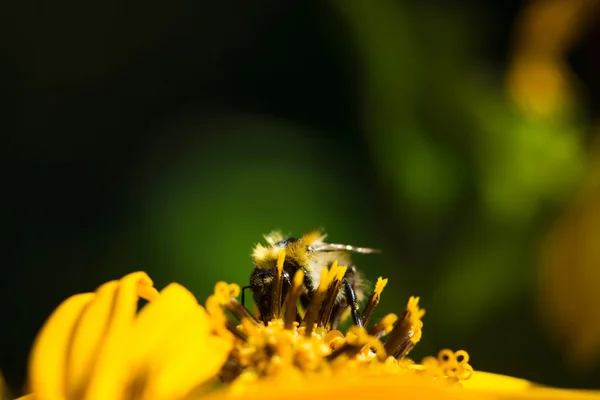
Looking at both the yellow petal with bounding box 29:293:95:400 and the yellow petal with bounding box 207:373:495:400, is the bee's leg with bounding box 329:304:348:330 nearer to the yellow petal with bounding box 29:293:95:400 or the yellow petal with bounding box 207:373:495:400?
the yellow petal with bounding box 29:293:95:400

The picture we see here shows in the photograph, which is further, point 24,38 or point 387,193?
point 24,38

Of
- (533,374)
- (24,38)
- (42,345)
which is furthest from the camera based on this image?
(24,38)

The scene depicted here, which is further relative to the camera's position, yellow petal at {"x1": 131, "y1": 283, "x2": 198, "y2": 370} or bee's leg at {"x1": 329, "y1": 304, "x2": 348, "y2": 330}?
bee's leg at {"x1": 329, "y1": 304, "x2": 348, "y2": 330}

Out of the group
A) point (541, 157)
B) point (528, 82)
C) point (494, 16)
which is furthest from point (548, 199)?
point (494, 16)

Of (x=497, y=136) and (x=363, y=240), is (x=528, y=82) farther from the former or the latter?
(x=363, y=240)

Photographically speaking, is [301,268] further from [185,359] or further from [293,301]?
[185,359]

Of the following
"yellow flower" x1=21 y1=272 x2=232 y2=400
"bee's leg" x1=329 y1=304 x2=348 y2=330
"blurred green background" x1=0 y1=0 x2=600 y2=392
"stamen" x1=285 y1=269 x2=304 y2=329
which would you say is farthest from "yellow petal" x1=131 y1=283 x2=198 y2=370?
"blurred green background" x1=0 y1=0 x2=600 y2=392
